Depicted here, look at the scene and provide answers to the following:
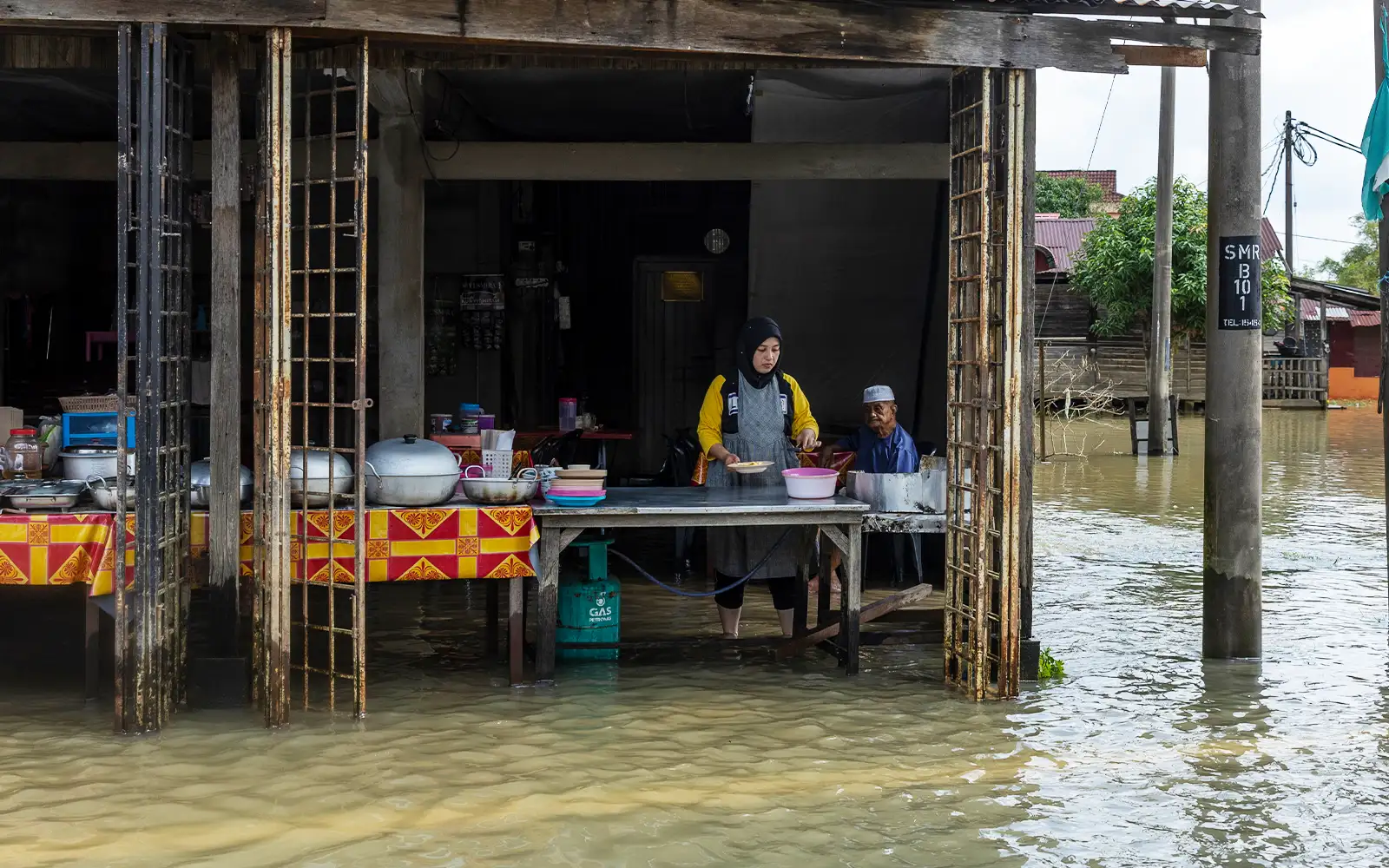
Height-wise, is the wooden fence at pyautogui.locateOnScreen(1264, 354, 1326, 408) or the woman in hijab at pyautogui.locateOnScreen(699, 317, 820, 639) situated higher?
the wooden fence at pyautogui.locateOnScreen(1264, 354, 1326, 408)

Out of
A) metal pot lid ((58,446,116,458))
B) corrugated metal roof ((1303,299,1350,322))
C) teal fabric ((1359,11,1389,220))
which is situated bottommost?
metal pot lid ((58,446,116,458))

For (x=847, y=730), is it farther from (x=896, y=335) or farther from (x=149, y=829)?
(x=896, y=335)

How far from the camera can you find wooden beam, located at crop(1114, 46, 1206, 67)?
236 inches

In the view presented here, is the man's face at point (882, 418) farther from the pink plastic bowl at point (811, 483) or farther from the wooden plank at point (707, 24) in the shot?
the wooden plank at point (707, 24)

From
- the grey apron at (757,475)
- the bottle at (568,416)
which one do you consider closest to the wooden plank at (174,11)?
the grey apron at (757,475)

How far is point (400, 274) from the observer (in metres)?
9.02

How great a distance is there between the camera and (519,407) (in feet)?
42.7

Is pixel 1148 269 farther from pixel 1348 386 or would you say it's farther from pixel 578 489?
pixel 578 489

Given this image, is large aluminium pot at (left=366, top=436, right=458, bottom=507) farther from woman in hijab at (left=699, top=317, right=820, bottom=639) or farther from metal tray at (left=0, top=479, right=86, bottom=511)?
woman in hijab at (left=699, top=317, right=820, bottom=639)

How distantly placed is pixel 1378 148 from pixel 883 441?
9.79ft

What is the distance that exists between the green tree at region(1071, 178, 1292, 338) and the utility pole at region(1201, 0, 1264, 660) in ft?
62.9

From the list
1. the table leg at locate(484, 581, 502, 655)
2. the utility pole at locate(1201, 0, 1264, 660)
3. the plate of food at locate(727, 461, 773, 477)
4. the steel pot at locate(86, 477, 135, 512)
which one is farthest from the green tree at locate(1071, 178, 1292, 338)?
the steel pot at locate(86, 477, 135, 512)

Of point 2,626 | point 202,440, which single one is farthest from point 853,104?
point 2,626

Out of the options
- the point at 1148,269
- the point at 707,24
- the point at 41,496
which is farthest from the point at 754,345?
the point at 1148,269
